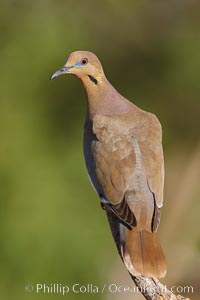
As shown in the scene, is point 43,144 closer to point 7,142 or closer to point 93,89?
point 7,142

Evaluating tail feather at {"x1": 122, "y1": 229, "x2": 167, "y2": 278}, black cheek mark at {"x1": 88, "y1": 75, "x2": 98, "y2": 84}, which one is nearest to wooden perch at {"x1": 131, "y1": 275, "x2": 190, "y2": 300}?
tail feather at {"x1": 122, "y1": 229, "x2": 167, "y2": 278}

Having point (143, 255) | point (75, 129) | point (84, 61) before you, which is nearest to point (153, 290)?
point (143, 255)

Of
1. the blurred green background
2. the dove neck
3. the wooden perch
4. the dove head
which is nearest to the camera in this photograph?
the wooden perch

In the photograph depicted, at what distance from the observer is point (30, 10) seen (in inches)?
362

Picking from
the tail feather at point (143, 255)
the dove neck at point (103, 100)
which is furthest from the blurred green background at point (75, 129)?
the tail feather at point (143, 255)

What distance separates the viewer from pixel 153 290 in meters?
3.68

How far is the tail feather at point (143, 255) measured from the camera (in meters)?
3.73

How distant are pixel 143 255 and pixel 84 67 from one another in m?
0.83

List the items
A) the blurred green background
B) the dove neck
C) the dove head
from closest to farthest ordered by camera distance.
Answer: the dove head, the dove neck, the blurred green background

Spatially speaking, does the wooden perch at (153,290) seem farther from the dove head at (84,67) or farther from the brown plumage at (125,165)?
the dove head at (84,67)

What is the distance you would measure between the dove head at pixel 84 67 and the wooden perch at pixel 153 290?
0.88 m

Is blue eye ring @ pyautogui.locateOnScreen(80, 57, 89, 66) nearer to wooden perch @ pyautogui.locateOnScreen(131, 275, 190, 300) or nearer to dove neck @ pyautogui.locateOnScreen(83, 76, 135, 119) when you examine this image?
dove neck @ pyautogui.locateOnScreen(83, 76, 135, 119)

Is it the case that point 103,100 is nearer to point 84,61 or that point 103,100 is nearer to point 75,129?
point 84,61

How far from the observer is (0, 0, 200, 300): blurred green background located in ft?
24.0
